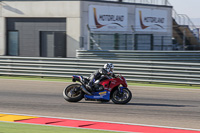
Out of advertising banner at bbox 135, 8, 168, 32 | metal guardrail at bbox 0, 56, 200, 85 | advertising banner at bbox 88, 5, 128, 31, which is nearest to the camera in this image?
metal guardrail at bbox 0, 56, 200, 85

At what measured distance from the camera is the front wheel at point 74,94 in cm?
1118

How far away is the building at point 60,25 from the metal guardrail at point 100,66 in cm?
897

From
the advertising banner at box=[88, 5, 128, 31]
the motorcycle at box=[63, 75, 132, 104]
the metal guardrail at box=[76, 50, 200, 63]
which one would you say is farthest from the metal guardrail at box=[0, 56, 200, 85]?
the advertising banner at box=[88, 5, 128, 31]

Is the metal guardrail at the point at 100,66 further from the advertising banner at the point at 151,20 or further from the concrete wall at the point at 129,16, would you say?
the advertising banner at the point at 151,20

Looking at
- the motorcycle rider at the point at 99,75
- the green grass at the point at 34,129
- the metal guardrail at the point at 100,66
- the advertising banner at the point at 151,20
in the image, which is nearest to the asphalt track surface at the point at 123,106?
the motorcycle rider at the point at 99,75

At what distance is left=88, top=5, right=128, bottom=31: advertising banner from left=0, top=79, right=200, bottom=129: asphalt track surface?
14599mm

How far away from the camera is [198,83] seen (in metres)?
15.8

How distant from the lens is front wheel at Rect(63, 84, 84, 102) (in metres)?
11.2

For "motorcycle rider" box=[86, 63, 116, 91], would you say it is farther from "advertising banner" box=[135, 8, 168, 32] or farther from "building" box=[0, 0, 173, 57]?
"advertising banner" box=[135, 8, 168, 32]

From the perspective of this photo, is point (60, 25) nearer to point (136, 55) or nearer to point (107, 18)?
point (107, 18)

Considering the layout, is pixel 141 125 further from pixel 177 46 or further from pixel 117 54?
pixel 177 46

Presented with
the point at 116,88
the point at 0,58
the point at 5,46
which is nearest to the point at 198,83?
the point at 116,88

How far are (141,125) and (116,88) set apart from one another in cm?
318

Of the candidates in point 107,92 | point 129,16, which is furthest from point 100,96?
point 129,16
